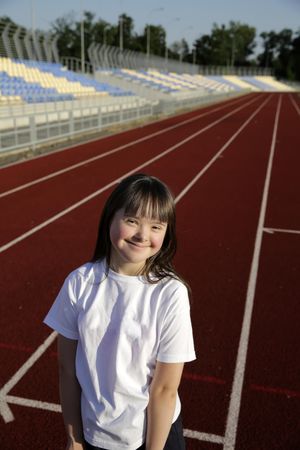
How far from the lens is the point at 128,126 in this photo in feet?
77.2

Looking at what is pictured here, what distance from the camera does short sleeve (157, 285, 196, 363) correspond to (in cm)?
147

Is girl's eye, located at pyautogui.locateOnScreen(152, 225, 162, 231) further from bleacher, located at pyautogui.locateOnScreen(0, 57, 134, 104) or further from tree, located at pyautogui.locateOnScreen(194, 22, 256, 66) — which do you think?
tree, located at pyautogui.locateOnScreen(194, 22, 256, 66)

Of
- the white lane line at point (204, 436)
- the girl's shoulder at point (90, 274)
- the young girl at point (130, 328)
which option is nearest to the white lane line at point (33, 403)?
the white lane line at point (204, 436)

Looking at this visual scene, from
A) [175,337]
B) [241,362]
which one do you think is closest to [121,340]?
[175,337]

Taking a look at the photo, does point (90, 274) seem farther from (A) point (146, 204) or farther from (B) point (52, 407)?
(B) point (52, 407)

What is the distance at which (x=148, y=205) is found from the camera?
150 centimetres

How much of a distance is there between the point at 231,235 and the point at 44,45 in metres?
29.1

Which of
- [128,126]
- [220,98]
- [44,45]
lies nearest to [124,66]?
[220,98]

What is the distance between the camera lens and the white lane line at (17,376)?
3.26 meters

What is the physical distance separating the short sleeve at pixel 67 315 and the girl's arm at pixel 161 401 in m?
0.34

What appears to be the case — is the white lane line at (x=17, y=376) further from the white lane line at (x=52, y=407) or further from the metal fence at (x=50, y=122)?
the metal fence at (x=50, y=122)

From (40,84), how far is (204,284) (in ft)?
75.9

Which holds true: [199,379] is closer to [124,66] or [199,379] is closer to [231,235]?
[231,235]

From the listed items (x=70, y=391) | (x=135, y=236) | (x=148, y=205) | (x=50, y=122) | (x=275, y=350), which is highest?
(x=148, y=205)
